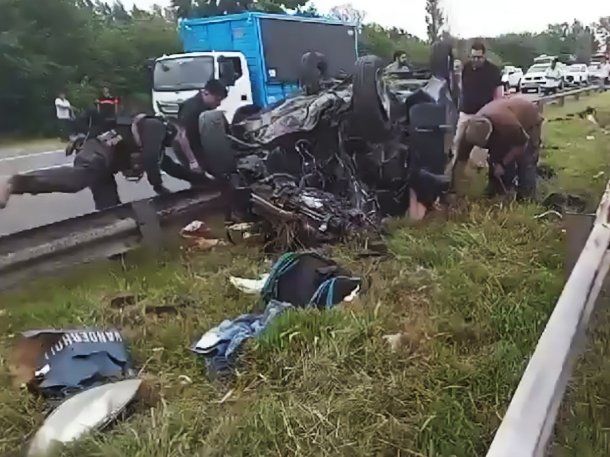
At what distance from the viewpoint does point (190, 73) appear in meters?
16.6

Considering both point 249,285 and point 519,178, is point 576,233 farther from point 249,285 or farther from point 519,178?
point 519,178

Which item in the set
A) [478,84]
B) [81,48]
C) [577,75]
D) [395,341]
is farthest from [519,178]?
[577,75]

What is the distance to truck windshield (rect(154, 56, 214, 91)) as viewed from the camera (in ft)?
Result: 53.7

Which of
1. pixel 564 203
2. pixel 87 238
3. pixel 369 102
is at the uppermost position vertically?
pixel 369 102

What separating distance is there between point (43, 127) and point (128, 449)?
1370 cm

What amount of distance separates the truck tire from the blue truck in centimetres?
945

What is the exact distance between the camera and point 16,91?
15461mm

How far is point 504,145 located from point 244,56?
Result: 11028mm

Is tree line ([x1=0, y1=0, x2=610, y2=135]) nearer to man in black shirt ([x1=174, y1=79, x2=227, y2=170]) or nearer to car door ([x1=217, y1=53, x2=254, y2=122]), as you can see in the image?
car door ([x1=217, y1=53, x2=254, y2=122])

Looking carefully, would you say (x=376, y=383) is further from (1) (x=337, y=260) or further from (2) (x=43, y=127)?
(2) (x=43, y=127)

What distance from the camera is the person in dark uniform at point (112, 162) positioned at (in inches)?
221

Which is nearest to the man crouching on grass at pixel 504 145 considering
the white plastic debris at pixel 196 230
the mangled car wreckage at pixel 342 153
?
the mangled car wreckage at pixel 342 153

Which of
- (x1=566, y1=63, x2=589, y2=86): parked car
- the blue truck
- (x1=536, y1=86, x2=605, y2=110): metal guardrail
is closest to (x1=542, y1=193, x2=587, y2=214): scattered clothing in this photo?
the blue truck

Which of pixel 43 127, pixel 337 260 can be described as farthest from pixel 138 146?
pixel 43 127
